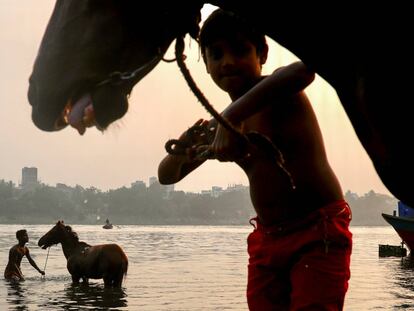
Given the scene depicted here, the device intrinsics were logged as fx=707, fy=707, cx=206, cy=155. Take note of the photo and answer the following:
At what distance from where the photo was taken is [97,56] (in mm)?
1882

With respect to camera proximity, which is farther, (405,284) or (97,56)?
(405,284)

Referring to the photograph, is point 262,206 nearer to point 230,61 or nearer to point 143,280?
point 230,61

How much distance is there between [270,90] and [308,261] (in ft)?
2.38

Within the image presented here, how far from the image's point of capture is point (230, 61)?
2.72 meters

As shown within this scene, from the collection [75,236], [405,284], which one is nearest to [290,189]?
[75,236]

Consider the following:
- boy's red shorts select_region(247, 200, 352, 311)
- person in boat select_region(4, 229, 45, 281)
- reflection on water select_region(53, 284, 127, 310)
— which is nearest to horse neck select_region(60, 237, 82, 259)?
reflection on water select_region(53, 284, 127, 310)

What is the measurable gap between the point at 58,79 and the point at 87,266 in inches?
465

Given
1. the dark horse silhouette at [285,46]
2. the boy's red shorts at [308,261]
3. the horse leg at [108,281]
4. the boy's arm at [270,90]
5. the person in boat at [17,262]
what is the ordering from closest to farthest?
the dark horse silhouette at [285,46] → the boy's arm at [270,90] → the boy's red shorts at [308,261] → the horse leg at [108,281] → the person in boat at [17,262]

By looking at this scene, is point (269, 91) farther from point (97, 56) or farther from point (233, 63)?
point (97, 56)

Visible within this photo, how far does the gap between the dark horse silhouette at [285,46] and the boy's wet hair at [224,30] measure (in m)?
0.70

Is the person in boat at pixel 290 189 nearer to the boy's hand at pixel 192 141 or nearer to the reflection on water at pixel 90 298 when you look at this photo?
the boy's hand at pixel 192 141

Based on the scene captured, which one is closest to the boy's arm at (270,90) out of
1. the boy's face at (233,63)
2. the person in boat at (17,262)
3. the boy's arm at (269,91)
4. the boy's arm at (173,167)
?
the boy's arm at (269,91)

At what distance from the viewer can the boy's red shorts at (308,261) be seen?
2.67 metres

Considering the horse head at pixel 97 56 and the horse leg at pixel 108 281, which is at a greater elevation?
the horse head at pixel 97 56
